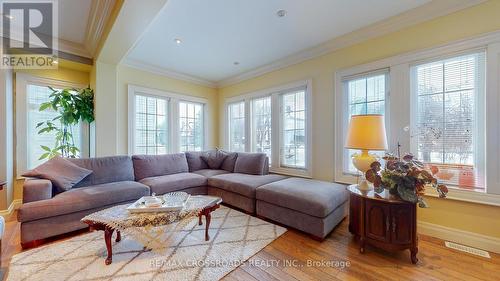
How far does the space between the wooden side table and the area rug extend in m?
0.97

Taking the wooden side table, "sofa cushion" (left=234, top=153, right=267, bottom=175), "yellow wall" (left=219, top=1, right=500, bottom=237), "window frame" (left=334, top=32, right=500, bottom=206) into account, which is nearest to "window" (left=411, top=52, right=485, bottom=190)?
"window frame" (left=334, top=32, right=500, bottom=206)

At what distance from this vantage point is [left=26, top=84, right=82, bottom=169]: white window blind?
3.34 m

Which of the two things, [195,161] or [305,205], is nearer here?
[305,205]

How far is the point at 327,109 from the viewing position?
3.27 metres

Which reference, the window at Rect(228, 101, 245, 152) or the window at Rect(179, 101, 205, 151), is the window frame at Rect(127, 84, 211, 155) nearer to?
the window at Rect(179, 101, 205, 151)

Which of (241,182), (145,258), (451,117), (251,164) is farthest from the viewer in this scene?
(251,164)

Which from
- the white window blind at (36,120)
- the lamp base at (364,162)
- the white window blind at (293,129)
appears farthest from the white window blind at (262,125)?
the white window blind at (36,120)

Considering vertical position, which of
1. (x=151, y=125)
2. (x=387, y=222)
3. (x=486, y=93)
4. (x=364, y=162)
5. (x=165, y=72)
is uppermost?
(x=165, y=72)

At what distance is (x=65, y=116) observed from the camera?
10.8 ft

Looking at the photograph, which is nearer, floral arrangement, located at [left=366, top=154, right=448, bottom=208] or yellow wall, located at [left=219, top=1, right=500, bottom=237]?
floral arrangement, located at [left=366, top=154, right=448, bottom=208]

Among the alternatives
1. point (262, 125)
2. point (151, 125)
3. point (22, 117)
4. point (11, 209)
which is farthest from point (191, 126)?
point (11, 209)

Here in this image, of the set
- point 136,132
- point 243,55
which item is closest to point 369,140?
point 243,55

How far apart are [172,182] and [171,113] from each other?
1818 mm

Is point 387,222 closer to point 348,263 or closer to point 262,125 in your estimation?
point 348,263
